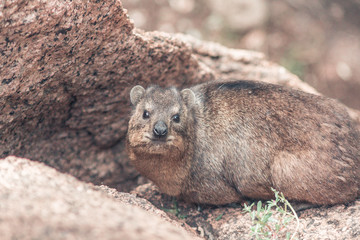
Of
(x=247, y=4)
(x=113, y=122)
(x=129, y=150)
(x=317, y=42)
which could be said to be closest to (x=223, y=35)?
(x=247, y=4)

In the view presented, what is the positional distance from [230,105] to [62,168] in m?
2.96

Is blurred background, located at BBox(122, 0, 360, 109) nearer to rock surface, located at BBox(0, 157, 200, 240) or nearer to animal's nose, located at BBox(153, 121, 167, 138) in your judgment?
animal's nose, located at BBox(153, 121, 167, 138)

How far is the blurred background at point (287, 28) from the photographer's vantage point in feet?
38.0

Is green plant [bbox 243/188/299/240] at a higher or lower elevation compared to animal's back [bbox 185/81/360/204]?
lower

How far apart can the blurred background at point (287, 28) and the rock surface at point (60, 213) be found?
8348 mm

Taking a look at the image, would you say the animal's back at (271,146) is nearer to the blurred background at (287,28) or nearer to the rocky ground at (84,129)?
the rocky ground at (84,129)

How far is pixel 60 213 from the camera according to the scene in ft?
10.0

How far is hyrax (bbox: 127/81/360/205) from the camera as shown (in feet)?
17.3

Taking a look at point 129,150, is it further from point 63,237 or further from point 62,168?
point 63,237

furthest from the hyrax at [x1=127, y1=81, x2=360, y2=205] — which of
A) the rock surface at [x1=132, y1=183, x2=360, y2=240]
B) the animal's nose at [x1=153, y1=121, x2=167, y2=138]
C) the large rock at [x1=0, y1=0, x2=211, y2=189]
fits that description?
the large rock at [x1=0, y1=0, x2=211, y2=189]

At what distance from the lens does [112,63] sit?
19.1 ft

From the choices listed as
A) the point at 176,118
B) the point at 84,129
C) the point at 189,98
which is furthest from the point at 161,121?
the point at 84,129

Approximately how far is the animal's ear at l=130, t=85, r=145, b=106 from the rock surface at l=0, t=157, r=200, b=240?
2.37 m

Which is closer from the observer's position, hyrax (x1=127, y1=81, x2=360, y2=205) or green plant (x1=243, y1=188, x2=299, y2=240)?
green plant (x1=243, y1=188, x2=299, y2=240)
